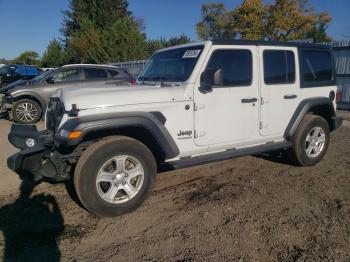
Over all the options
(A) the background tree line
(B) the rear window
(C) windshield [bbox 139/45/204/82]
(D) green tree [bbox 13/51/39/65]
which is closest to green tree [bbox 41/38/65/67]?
(A) the background tree line

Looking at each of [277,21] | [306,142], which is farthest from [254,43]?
[277,21]

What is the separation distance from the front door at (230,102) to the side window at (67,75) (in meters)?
6.80

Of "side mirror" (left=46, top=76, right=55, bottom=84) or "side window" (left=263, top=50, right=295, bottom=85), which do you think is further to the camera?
"side mirror" (left=46, top=76, right=55, bottom=84)

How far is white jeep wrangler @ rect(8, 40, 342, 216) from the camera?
3.58m

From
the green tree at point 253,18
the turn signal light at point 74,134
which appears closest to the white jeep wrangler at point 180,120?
the turn signal light at point 74,134

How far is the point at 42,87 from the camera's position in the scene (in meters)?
9.93

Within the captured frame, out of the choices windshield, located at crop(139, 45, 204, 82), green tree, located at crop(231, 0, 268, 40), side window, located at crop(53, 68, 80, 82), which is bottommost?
windshield, located at crop(139, 45, 204, 82)

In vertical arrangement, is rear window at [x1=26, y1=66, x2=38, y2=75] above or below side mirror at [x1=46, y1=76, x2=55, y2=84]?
above

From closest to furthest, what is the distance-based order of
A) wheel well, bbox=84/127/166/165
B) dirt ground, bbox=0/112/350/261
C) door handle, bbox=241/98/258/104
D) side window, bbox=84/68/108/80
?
dirt ground, bbox=0/112/350/261 < wheel well, bbox=84/127/166/165 < door handle, bbox=241/98/258/104 < side window, bbox=84/68/108/80

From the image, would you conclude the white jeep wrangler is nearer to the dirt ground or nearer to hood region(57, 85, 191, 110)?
hood region(57, 85, 191, 110)

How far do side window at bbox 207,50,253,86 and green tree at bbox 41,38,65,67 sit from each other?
137 ft

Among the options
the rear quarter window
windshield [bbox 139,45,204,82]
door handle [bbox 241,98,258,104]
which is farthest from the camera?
the rear quarter window

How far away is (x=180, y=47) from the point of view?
4.71 meters

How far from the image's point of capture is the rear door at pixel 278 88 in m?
4.79
